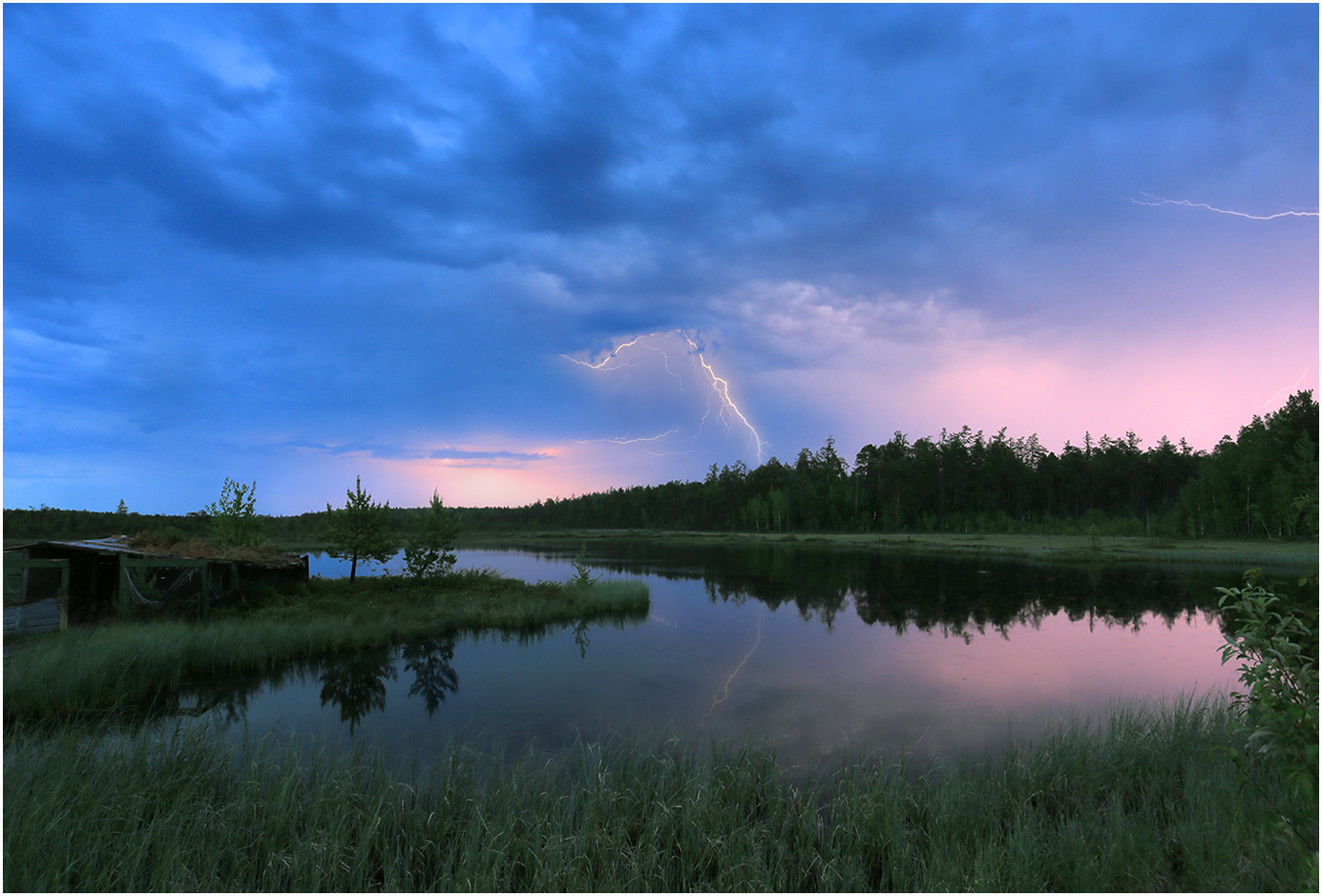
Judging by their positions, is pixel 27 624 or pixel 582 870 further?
pixel 27 624

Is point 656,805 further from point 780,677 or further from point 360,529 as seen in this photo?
point 360,529

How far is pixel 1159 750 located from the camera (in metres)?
11.0

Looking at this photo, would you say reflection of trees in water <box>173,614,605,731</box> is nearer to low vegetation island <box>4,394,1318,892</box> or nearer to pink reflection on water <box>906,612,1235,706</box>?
low vegetation island <box>4,394,1318,892</box>

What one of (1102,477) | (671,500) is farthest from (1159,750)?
(671,500)

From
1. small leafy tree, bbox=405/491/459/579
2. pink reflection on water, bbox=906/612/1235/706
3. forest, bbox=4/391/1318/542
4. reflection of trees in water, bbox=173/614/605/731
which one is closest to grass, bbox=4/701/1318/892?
reflection of trees in water, bbox=173/614/605/731

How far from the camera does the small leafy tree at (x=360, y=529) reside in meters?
33.9

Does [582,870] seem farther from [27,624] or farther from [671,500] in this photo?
[671,500]

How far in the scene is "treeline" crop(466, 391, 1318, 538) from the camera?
252ft

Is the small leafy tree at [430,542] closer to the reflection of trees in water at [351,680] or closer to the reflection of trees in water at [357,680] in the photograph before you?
the reflection of trees in water at [351,680]

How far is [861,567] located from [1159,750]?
163ft

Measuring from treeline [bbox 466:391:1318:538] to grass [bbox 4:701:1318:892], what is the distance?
92.5m

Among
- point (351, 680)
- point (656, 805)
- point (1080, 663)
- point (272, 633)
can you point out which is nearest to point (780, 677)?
point (1080, 663)

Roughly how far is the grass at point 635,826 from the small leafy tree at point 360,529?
78.2 feet

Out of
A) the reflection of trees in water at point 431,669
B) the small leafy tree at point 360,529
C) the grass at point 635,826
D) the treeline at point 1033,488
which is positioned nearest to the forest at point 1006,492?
the treeline at point 1033,488
